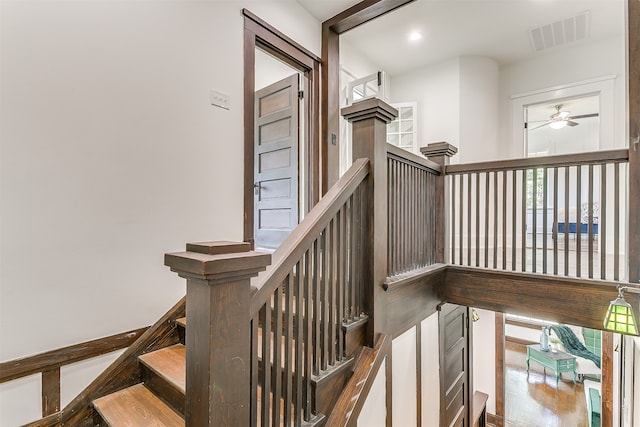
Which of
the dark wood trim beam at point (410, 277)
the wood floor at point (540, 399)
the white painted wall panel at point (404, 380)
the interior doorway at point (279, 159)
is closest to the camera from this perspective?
the dark wood trim beam at point (410, 277)

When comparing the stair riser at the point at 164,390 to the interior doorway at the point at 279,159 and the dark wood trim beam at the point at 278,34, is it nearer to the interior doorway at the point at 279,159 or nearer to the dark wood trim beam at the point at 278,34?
the interior doorway at the point at 279,159

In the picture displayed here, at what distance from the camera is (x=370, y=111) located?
173cm

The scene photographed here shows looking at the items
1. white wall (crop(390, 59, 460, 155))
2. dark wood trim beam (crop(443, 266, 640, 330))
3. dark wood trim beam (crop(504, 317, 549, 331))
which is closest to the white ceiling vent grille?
white wall (crop(390, 59, 460, 155))

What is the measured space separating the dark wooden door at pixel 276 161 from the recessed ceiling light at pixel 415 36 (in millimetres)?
1646

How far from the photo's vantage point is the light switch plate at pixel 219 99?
2.28m

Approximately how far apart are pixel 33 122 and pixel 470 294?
2.88 metres

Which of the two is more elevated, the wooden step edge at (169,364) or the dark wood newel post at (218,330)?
the dark wood newel post at (218,330)

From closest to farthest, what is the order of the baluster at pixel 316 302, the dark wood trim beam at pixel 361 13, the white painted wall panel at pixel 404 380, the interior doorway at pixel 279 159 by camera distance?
the baluster at pixel 316 302 → the white painted wall panel at pixel 404 380 → the dark wood trim beam at pixel 361 13 → the interior doorway at pixel 279 159

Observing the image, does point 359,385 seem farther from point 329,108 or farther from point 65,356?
point 329,108

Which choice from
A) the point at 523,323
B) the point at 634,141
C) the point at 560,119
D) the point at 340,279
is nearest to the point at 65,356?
the point at 340,279

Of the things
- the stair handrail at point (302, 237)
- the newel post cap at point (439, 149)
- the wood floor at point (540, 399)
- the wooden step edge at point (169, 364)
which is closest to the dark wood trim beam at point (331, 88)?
the newel post cap at point (439, 149)

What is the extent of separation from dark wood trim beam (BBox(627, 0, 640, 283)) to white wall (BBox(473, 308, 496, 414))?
298 cm

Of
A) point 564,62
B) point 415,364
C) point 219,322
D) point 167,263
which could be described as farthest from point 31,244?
point 564,62

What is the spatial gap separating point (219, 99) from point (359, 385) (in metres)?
2.01
